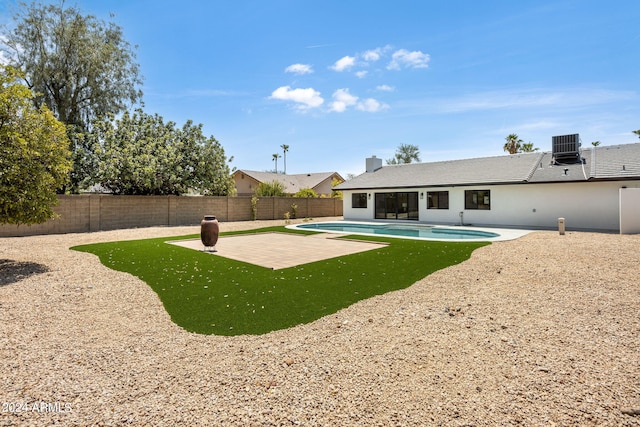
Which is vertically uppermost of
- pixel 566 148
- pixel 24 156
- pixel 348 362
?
pixel 566 148

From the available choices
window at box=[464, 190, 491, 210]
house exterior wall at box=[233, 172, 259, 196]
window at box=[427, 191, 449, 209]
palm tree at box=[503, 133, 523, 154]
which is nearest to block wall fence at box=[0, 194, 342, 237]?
window at box=[427, 191, 449, 209]

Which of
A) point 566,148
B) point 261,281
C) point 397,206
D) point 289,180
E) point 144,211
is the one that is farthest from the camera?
point 289,180

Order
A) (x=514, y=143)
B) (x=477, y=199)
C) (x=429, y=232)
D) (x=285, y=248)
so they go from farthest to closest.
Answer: (x=514, y=143), (x=477, y=199), (x=429, y=232), (x=285, y=248)

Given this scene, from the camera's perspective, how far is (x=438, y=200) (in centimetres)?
2122

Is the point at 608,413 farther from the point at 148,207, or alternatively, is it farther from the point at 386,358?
the point at 148,207

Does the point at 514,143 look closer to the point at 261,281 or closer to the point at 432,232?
the point at 432,232

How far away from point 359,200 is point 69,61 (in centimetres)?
2119

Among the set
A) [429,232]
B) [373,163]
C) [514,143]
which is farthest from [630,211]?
[514,143]

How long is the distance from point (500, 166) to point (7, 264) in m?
23.4

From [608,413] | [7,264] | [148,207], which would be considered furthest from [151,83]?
[608,413]

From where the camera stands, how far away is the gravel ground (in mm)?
A: 2635

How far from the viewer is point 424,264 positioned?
8.41 meters

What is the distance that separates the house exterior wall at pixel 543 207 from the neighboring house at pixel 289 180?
21861 millimetres

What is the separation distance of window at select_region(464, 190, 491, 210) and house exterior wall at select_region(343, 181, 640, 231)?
0.62ft
